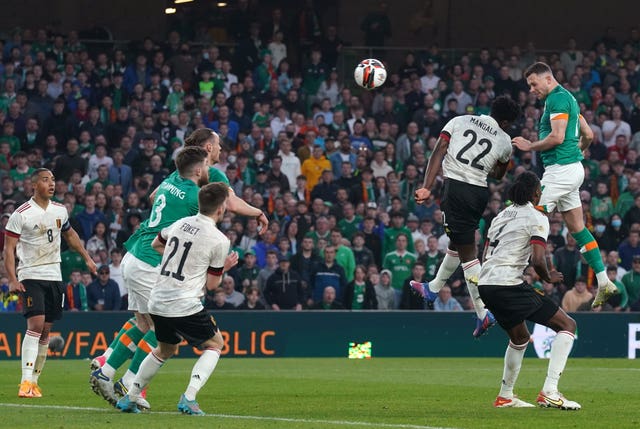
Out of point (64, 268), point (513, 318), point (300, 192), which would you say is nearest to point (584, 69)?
point (300, 192)

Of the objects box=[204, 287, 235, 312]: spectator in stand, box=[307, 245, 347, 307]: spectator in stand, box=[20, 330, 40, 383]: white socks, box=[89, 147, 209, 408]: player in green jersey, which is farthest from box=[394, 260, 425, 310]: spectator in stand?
box=[89, 147, 209, 408]: player in green jersey

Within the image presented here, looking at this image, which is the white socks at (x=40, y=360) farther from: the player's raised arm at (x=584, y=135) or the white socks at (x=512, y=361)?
the player's raised arm at (x=584, y=135)

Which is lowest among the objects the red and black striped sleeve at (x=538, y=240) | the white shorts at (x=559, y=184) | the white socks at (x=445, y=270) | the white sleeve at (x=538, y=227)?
the white socks at (x=445, y=270)

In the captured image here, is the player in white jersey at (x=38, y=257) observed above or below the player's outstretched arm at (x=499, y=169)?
below

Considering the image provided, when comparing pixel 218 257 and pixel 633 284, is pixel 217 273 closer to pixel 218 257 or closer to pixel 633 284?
pixel 218 257

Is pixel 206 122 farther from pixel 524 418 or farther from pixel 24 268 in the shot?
pixel 524 418

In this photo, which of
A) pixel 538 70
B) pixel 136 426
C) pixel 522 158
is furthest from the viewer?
pixel 522 158

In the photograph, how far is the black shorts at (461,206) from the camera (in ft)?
44.9

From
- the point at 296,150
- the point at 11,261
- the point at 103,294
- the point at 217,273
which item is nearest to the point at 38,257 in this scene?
the point at 11,261

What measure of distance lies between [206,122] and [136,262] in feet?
46.7

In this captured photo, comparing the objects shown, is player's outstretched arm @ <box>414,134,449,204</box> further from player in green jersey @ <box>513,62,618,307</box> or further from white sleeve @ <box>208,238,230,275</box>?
white sleeve @ <box>208,238,230,275</box>

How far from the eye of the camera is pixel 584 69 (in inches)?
1169

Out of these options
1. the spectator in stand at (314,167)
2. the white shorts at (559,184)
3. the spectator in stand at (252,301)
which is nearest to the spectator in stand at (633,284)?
the spectator in stand at (314,167)

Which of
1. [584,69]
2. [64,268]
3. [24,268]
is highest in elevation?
[584,69]
